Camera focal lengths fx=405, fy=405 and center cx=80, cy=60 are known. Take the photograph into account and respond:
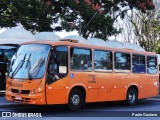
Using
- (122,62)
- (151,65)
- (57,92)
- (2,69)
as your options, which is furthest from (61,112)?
(151,65)

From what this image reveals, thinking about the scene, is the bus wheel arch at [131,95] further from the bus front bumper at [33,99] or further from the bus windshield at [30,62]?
the bus front bumper at [33,99]

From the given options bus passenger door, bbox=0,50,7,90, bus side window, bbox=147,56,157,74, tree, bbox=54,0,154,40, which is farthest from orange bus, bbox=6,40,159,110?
tree, bbox=54,0,154,40

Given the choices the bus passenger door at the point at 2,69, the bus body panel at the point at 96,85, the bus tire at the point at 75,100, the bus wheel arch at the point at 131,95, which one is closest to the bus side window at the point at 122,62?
the bus body panel at the point at 96,85

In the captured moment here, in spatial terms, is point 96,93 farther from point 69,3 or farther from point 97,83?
point 69,3

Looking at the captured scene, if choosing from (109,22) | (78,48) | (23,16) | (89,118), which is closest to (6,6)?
(23,16)

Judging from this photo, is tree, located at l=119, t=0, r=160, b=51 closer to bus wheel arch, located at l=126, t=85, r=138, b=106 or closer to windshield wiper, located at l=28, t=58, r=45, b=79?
bus wheel arch, located at l=126, t=85, r=138, b=106

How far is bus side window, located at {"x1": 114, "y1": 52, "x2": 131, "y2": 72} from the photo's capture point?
16.9m

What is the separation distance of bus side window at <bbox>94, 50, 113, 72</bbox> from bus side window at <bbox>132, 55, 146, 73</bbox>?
1865 mm

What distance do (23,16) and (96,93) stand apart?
15371mm

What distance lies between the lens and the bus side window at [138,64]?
18.0m

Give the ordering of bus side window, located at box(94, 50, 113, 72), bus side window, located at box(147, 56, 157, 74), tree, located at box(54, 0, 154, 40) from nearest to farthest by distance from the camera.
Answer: bus side window, located at box(94, 50, 113, 72) → bus side window, located at box(147, 56, 157, 74) → tree, located at box(54, 0, 154, 40)

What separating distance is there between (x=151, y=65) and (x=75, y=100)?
6239 mm

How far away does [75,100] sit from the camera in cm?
1438

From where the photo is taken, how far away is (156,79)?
19781 mm
